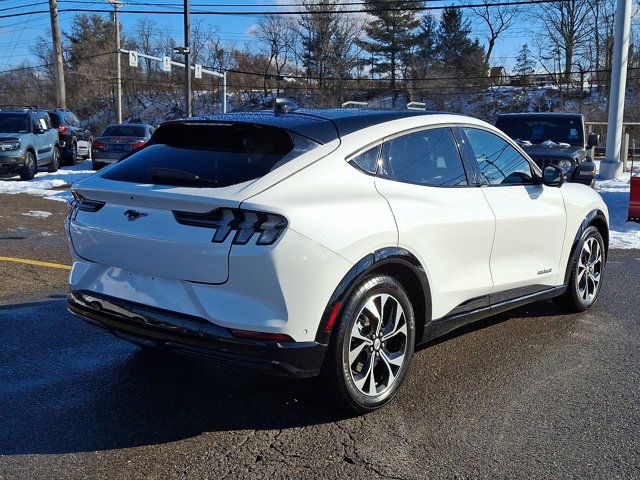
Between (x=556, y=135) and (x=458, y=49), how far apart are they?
54.4 m

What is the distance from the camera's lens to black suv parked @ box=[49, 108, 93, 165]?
74.5 ft

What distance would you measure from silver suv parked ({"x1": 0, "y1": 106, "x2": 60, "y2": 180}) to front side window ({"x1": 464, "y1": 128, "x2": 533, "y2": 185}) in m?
15.9

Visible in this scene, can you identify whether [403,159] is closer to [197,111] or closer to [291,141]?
[291,141]

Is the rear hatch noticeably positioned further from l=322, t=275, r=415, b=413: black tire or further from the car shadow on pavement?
the car shadow on pavement

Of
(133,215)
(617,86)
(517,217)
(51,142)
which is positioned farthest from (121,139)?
(133,215)

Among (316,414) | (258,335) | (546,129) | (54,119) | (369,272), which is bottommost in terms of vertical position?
(316,414)

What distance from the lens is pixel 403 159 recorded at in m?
4.10

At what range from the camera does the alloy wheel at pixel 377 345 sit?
3.66 meters

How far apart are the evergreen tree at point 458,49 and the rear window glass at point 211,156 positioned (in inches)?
2417

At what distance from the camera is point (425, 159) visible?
4.25 metres

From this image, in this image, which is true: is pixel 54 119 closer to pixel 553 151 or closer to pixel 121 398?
pixel 553 151

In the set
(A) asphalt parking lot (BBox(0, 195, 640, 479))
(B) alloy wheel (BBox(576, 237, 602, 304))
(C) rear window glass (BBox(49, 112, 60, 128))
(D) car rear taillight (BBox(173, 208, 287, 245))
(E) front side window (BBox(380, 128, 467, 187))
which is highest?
(C) rear window glass (BBox(49, 112, 60, 128))

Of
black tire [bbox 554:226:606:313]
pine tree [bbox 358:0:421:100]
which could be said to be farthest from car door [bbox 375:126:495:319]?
pine tree [bbox 358:0:421:100]

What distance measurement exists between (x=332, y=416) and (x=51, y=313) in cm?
310
